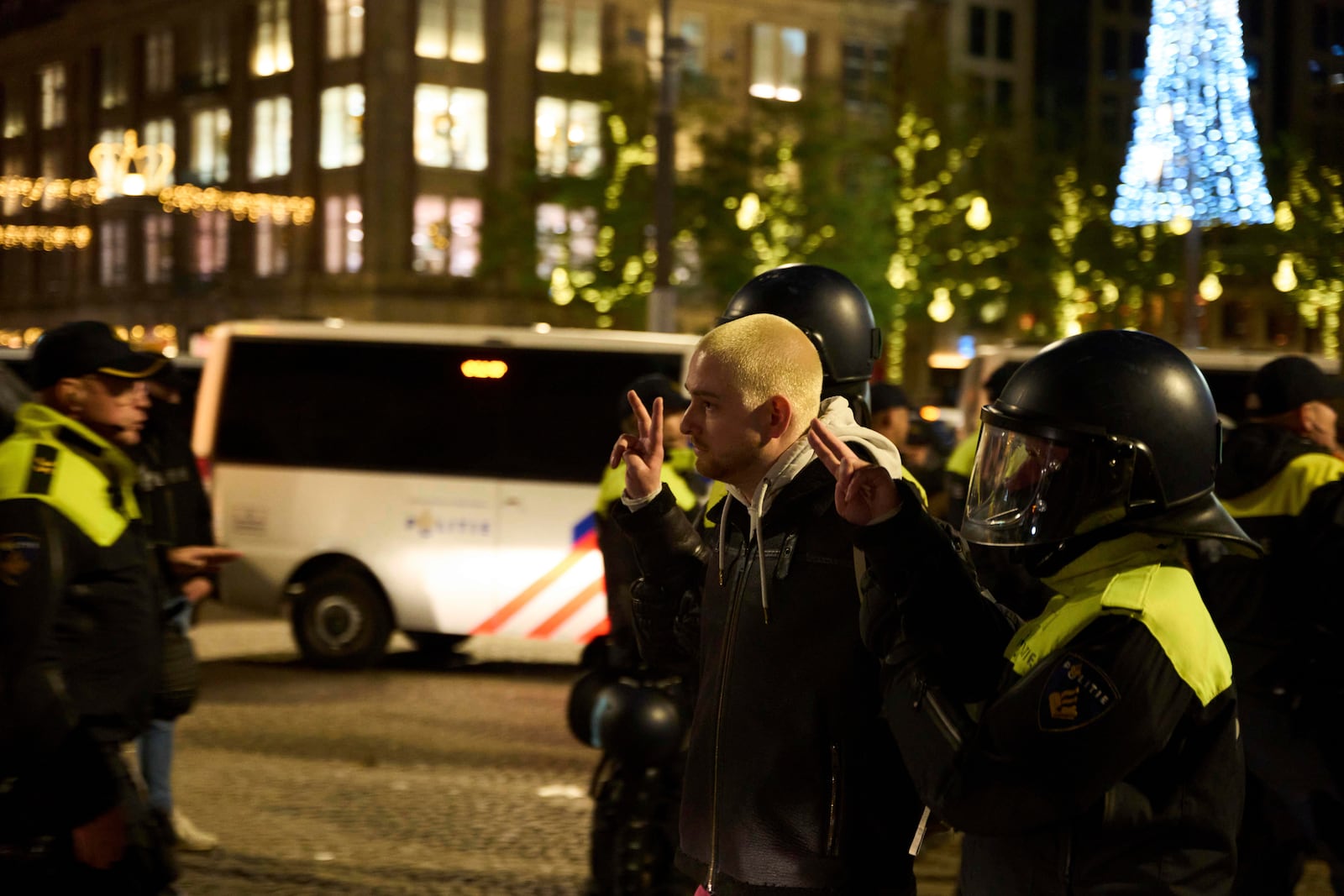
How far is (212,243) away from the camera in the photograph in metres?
50.3

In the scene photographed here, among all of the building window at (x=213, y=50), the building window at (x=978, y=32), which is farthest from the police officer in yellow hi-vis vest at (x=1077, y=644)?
the building window at (x=978, y=32)

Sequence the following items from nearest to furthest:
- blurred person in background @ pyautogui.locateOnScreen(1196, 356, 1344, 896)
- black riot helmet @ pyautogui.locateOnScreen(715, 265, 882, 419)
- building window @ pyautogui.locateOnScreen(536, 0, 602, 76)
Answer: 1. black riot helmet @ pyautogui.locateOnScreen(715, 265, 882, 419)
2. blurred person in background @ pyautogui.locateOnScreen(1196, 356, 1344, 896)
3. building window @ pyautogui.locateOnScreen(536, 0, 602, 76)

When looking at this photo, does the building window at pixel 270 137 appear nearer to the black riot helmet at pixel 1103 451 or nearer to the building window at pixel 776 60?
the building window at pixel 776 60

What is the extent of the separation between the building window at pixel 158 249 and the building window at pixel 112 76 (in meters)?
4.95

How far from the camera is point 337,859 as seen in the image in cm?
660

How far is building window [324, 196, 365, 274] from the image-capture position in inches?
1773

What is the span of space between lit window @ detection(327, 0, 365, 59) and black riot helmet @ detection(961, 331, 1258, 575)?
44.6 meters

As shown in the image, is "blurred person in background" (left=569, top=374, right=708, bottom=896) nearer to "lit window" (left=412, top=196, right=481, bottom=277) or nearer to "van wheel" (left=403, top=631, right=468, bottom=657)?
"van wheel" (left=403, top=631, right=468, bottom=657)

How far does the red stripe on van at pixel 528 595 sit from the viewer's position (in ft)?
38.4

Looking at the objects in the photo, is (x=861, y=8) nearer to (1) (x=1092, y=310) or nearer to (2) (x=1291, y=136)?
(1) (x=1092, y=310)

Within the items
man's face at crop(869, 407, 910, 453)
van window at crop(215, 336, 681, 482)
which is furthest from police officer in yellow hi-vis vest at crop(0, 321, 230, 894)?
van window at crop(215, 336, 681, 482)

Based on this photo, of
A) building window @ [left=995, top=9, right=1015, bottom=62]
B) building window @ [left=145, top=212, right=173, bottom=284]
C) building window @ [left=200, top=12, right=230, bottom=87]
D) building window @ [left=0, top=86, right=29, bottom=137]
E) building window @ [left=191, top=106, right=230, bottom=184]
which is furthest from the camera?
building window @ [left=995, top=9, right=1015, bottom=62]

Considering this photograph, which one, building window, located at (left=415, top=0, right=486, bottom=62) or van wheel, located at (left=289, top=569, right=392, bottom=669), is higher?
building window, located at (left=415, top=0, right=486, bottom=62)

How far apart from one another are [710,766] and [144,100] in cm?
5563
